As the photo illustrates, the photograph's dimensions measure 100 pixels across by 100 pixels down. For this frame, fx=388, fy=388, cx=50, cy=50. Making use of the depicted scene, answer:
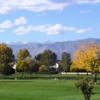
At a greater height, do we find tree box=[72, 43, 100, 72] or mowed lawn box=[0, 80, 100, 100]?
tree box=[72, 43, 100, 72]

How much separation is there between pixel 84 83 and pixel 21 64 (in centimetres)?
13002

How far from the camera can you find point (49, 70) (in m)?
194

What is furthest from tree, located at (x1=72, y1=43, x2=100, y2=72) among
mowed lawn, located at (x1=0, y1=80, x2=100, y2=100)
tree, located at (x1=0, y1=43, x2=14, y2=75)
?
tree, located at (x1=0, y1=43, x2=14, y2=75)

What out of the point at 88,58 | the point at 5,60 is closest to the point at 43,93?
the point at 88,58

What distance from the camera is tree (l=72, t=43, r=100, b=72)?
312 ft

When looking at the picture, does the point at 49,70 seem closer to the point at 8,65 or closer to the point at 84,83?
the point at 8,65

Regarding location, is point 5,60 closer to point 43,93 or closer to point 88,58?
point 88,58

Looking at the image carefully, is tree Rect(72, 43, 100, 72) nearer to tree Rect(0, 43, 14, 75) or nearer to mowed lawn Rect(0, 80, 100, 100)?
mowed lawn Rect(0, 80, 100, 100)

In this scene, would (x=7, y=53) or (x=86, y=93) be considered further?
(x=7, y=53)

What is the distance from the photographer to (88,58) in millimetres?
96438

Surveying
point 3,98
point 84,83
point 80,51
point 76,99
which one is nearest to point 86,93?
point 84,83

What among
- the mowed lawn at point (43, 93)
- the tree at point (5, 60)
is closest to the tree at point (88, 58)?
the mowed lawn at point (43, 93)

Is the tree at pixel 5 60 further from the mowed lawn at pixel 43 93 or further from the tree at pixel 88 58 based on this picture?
the mowed lawn at pixel 43 93

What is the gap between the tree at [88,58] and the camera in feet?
312
